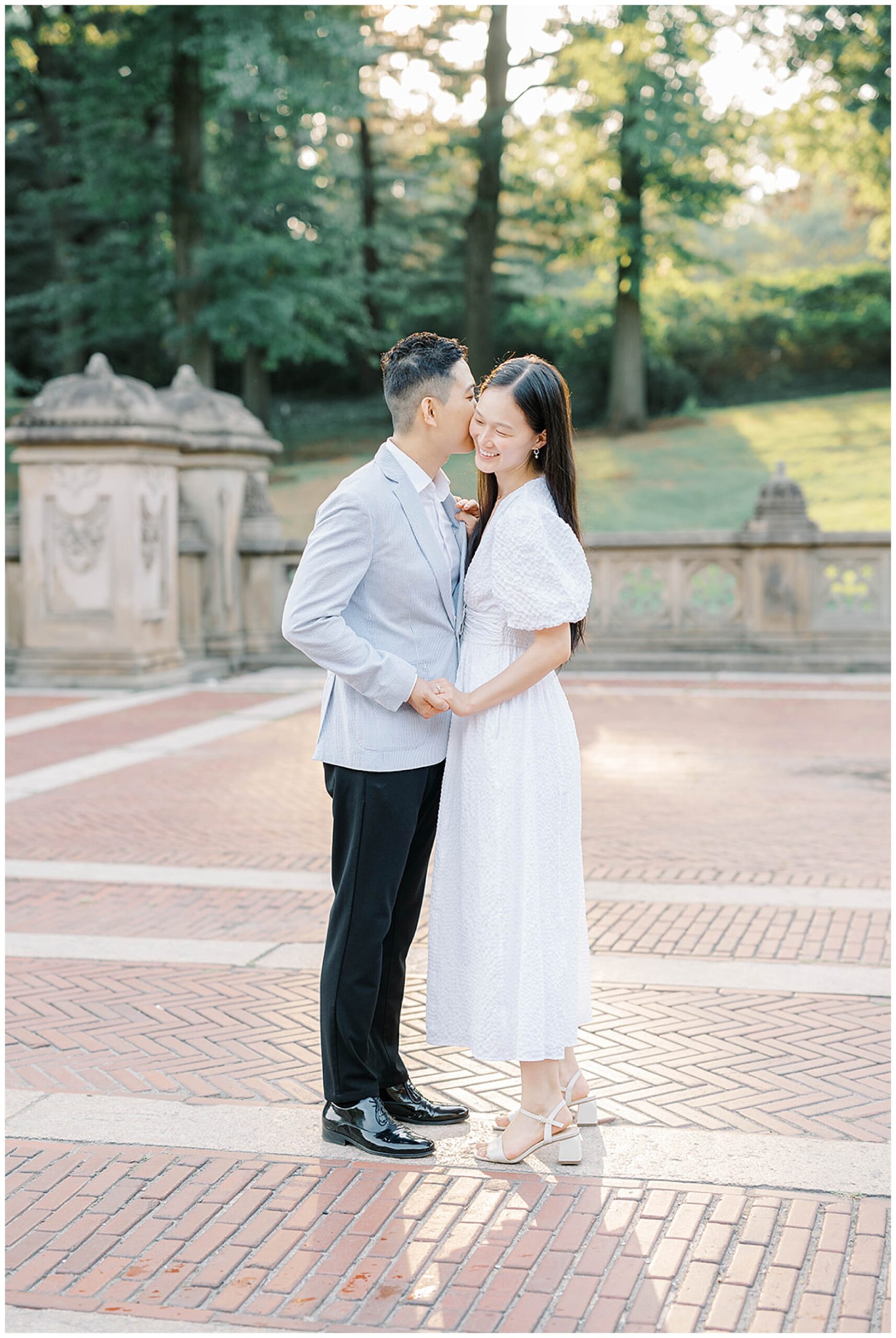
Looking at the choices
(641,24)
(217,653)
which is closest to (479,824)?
(217,653)

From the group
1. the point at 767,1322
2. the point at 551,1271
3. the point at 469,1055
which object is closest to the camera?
the point at 767,1322

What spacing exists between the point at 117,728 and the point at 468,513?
317 inches

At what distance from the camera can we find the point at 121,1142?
3.64m

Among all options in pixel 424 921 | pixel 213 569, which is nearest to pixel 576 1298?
pixel 424 921

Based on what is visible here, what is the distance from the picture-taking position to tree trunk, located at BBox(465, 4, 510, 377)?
3180 centimetres

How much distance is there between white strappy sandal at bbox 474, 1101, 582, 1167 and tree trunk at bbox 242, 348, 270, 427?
30706 millimetres

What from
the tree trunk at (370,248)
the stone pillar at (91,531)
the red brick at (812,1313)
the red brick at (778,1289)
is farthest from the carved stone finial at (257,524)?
the tree trunk at (370,248)

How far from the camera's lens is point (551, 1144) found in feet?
11.7

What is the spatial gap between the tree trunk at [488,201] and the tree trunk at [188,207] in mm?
6684

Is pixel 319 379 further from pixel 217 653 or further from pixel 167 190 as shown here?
pixel 217 653

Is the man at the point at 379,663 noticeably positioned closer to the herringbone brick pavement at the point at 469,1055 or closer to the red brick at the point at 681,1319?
the herringbone brick pavement at the point at 469,1055

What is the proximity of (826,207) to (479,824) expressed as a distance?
255 ft

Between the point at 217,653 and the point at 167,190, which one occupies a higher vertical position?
the point at 167,190

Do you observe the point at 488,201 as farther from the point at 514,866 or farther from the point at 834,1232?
the point at 834,1232
